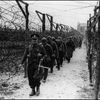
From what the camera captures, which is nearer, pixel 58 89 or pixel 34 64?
pixel 34 64

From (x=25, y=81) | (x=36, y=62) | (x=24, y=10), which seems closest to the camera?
(x=36, y=62)

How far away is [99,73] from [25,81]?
3567 millimetres

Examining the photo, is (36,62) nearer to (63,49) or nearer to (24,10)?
(24,10)

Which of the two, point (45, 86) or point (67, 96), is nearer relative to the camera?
point (67, 96)

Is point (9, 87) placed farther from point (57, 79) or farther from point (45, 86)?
point (57, 79)

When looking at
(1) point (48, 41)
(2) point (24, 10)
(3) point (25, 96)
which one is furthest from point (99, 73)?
(2) point (24, 10)

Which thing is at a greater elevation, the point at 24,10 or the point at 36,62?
the point at 24,10

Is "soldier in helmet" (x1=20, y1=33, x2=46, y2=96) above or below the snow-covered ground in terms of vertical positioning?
above

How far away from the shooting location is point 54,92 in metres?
7.00

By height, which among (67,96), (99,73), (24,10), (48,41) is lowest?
(67,96)

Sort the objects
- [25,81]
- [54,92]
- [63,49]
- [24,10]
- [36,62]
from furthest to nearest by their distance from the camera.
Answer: [63,49], [24,10], [25,81], [54,92], [36,62]

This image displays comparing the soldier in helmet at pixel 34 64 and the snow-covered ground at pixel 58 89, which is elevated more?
the soldier in helmet at pixel 34 64

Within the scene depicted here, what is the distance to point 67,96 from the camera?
21.6ft

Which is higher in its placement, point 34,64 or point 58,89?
point 34,64
